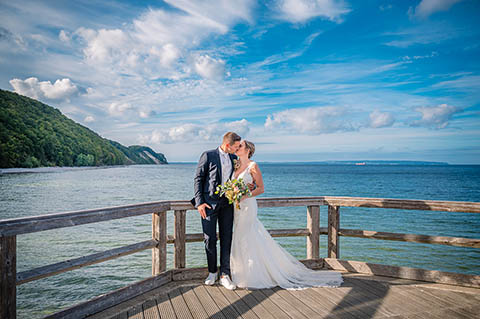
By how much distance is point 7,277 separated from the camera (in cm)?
230

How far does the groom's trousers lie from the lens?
374cm

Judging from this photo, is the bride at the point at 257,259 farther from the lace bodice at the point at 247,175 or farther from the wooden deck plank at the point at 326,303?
the wooden deck plank at the point at 326,303

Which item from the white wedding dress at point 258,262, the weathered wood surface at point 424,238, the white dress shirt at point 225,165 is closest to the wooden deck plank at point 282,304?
the white wedding dress at point 258,262

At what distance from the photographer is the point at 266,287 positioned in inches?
145

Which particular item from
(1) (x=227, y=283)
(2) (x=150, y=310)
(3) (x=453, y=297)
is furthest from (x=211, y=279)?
(3) (x=453, y=297)

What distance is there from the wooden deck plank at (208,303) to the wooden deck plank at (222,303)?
0.04 meters

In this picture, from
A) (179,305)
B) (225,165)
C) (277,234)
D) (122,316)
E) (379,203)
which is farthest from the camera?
(277,234)

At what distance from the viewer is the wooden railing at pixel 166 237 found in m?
2.33

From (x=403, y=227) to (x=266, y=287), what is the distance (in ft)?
60.1

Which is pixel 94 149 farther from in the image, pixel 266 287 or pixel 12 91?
pixel 266 287

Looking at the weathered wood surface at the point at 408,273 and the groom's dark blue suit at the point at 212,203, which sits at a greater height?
the groom's dark blue suit at the point at 212,203

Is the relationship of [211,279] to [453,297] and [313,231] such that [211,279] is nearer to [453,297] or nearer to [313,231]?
[313,231]

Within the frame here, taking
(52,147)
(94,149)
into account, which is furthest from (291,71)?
(94,149)

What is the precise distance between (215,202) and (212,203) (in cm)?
4
